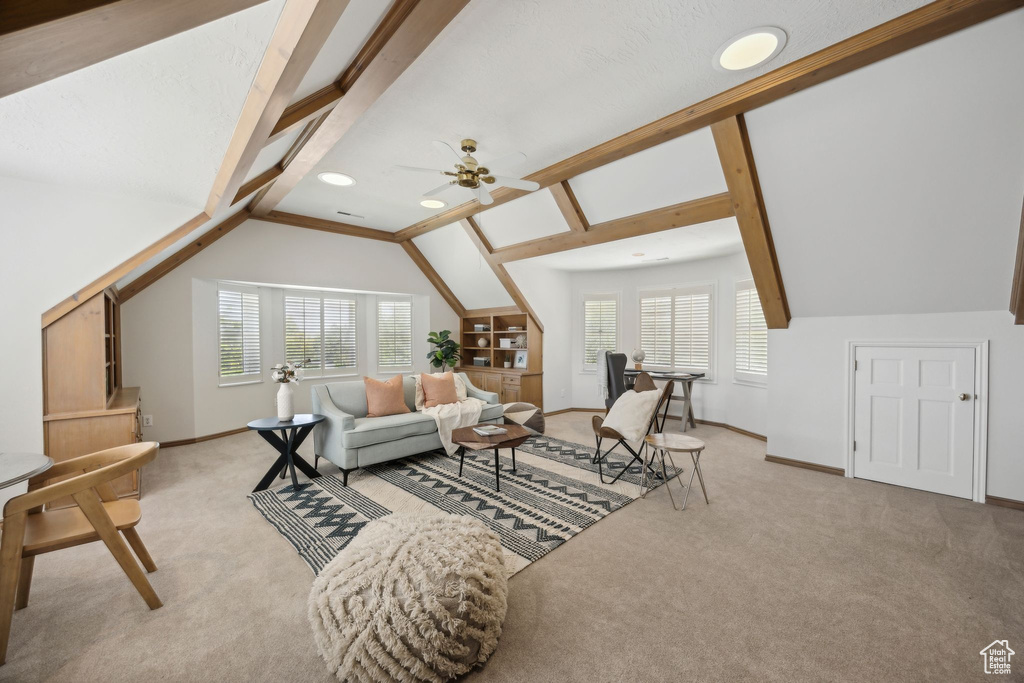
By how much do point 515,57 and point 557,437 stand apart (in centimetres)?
419

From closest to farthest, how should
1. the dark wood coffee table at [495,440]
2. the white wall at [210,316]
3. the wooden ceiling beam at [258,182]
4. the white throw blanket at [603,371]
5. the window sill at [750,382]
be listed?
1. the dark wood coffee table at [495,440]
2. the wooden ceiling beam at [258,182]
3. the white wall at [210,316]
4. the window sill at [750,382]
5. the white throw blanket at [603,371]

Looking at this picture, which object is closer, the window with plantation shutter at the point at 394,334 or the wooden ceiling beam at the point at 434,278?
the wooden ceiling beam at the point at 434,278

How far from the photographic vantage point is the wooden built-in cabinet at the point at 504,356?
6.55 metres

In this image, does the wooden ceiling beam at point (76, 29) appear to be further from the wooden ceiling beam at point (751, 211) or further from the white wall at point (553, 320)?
the white wall at point (553, 320)

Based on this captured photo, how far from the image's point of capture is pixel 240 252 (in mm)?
5320

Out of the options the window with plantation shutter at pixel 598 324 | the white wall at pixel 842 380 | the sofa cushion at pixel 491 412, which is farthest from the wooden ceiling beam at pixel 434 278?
the white wall at pixel 842 380

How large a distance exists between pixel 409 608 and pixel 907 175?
154 inches

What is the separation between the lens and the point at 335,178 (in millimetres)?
4086

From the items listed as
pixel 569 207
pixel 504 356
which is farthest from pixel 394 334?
pixel 569 207

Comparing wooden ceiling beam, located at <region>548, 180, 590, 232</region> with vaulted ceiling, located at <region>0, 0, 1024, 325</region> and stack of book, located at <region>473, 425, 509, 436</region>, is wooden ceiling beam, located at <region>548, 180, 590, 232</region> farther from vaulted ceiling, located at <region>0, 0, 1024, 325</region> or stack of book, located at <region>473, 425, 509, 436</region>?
stack of book, located at <region>473, 425, 509, 436</region>

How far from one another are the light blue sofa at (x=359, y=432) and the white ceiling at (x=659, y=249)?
2.61 meters

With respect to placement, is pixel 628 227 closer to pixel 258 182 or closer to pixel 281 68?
pixel 281 68

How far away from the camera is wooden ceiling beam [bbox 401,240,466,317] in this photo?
22.6ft

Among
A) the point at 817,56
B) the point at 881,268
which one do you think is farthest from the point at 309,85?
the point at 881,268
